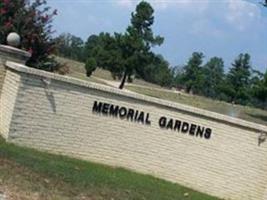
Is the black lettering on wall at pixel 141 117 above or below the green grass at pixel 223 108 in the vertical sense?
above

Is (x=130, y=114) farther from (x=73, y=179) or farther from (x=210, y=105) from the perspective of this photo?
(x=210, y=105)

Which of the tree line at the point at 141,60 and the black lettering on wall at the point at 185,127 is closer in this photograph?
the black lettering on wall at the point at 185,127

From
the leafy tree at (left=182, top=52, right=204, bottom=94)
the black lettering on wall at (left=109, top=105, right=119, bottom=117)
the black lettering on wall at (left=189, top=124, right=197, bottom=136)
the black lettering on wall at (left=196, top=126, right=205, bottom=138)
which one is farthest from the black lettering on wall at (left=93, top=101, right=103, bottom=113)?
the leafy tree at (left=182, top=52, right=204, bottom=94)

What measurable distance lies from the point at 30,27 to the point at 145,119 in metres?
5.71

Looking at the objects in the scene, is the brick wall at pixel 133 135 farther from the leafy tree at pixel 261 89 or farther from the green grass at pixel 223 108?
the leafy tree at pixel 261 89

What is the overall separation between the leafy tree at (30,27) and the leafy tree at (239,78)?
55537mm

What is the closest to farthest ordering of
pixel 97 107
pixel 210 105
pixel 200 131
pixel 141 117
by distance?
pixel 97 107 < pixel 141 117 < pixel 200 131 < pixel 210 105

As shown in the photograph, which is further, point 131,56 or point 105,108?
point 131,56

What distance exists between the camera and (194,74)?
98.9 m

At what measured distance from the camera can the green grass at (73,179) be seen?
420 inches

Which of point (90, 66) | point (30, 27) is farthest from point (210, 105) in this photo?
point (30, 27)


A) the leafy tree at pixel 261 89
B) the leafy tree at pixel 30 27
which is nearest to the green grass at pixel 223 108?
the leafy tree at pixel 261 89

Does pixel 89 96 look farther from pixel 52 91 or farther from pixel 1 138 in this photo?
pixel 1 138

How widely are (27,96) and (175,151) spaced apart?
4.14 metres
